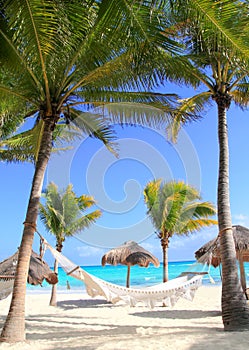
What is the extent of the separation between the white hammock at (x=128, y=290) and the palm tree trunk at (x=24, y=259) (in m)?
0.44

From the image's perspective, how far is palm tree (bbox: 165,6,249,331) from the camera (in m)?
4.09

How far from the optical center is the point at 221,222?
15.0 feet

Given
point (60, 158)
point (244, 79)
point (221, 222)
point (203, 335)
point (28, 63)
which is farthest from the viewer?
point (60, 158)

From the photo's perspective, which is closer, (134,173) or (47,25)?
(47,25)

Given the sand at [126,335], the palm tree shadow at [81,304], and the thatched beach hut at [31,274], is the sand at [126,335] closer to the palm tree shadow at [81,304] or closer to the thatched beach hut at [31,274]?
the thatched beach hut at [31,274]

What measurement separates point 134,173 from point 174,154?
1839 mm

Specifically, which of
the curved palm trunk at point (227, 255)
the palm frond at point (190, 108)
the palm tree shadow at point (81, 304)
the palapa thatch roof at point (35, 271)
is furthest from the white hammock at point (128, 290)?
the palm tree shadow at point (81, 304)

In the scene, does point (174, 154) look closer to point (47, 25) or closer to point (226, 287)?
point (226, 287)

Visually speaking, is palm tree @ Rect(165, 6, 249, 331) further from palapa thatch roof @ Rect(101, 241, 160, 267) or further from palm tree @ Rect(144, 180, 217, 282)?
palapa thatch roof @ Rect(101, 241, 160, 267)

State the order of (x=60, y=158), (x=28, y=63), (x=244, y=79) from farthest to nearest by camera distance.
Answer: (x=60, y=158) < (x=244, y=79) < (x=28, y=63)

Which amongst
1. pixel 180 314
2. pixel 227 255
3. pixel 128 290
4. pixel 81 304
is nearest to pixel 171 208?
pixel 180 314

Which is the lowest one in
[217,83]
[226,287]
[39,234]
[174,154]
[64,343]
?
[64,343]

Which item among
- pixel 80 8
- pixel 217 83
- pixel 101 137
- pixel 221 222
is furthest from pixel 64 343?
pixel 217 83

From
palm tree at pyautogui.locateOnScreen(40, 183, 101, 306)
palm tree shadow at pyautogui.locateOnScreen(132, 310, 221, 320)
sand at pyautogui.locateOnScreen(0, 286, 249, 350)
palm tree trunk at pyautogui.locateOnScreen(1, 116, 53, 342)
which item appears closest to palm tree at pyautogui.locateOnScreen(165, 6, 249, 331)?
sand at pyautogui.locateOnScreen(0, 286, 249, 350)
